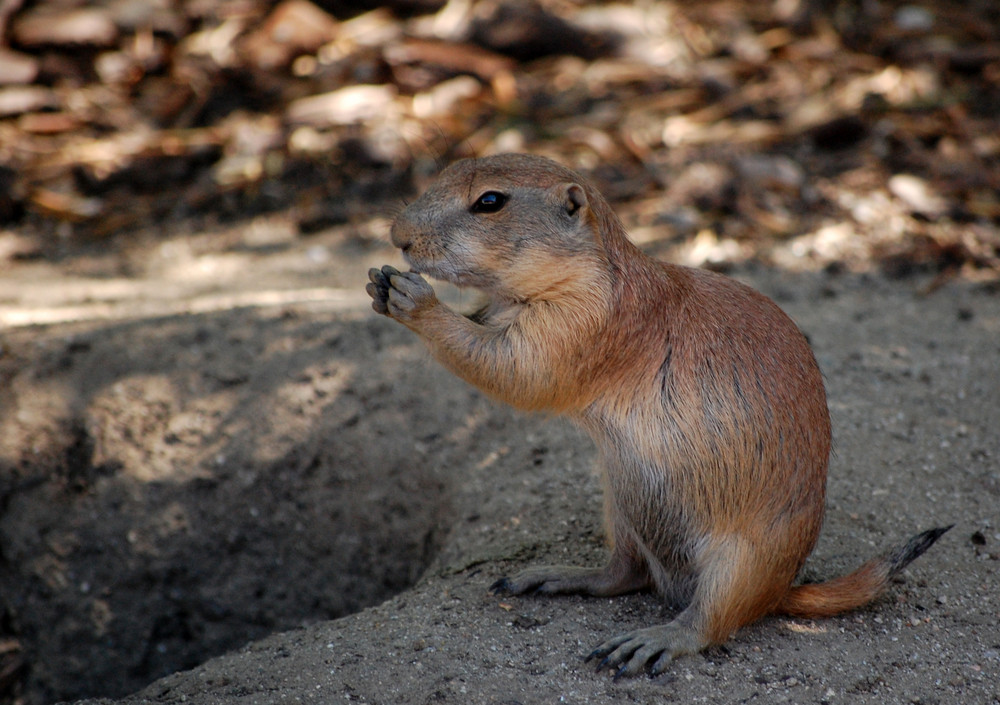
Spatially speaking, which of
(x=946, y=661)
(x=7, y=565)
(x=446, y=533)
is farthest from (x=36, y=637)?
(x=946, y=661)

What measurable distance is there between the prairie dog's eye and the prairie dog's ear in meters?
0.17

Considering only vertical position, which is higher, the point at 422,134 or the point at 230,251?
the point at 422,134

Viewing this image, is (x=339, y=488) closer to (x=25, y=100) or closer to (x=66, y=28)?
(x=25, y=100)

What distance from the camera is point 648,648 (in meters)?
2.75

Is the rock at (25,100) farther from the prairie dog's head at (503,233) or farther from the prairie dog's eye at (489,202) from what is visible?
the prairie dog's eye at (489,202)

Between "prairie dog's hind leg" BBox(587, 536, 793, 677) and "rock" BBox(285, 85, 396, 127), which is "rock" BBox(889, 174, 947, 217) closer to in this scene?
"rock" BBox(285, 85, 396, 127)

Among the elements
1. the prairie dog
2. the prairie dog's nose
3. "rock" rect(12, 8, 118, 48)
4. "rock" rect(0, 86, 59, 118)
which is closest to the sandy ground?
the prairie dog

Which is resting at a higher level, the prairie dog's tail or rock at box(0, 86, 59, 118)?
rock at box(0, 86, 59, 118)

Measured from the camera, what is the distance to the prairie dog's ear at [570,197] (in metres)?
2.88

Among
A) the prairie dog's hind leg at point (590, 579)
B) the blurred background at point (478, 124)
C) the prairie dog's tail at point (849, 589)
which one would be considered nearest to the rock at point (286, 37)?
the blurred background at point (478, 124)

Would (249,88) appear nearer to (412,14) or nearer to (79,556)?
(412,14)

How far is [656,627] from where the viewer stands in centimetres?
286

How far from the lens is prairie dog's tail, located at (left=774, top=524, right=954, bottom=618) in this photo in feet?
9.47

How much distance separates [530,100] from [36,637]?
515 cm
